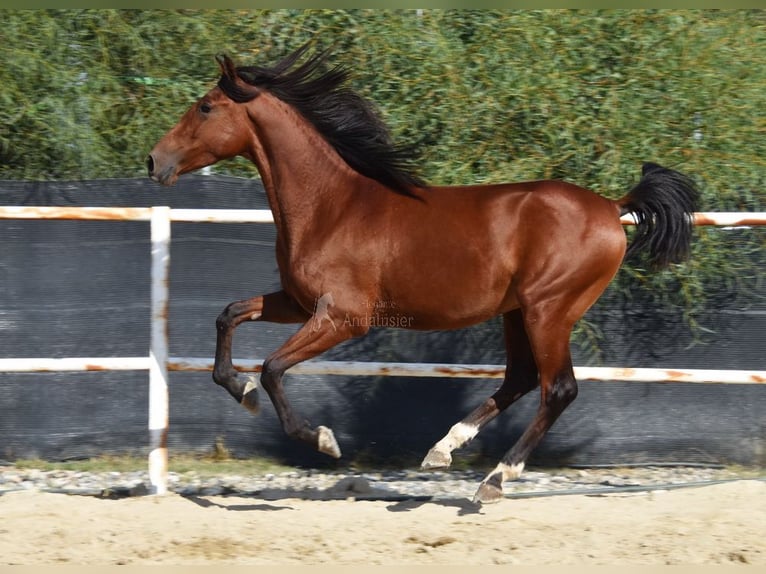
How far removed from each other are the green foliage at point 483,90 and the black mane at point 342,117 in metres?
1.23

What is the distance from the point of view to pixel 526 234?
467 centimetres

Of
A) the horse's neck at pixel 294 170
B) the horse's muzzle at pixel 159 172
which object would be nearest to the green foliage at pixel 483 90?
the horse's neck at pixel 294 170

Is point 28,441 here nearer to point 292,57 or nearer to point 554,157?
point 292,57

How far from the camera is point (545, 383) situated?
4707 mm

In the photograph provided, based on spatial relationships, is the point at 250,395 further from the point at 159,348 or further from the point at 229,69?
the point at 229,69

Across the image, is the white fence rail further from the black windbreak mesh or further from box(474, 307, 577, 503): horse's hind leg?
the black windbreak mesh

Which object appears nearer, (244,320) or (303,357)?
(303,357)

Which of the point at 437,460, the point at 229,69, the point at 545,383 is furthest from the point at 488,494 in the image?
the point at 229,69

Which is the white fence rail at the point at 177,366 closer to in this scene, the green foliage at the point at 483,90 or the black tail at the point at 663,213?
the black tail at the point at 663,213

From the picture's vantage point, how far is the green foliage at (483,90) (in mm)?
6066

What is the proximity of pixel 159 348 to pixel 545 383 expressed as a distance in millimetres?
1882

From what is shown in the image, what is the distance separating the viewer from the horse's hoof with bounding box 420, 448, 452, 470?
4.70 metres

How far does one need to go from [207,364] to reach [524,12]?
3433 mm

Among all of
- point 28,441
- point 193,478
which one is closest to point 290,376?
point 193,478
